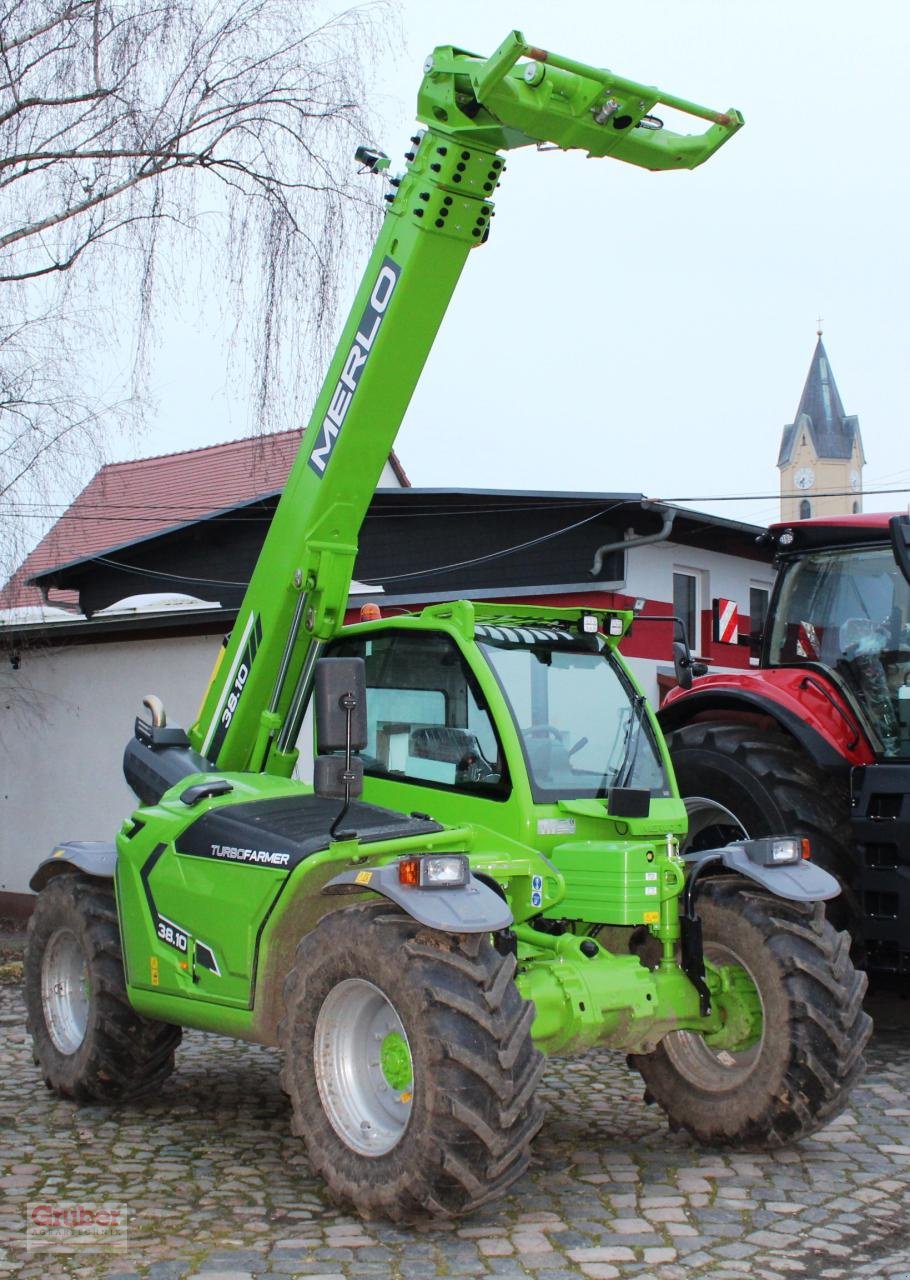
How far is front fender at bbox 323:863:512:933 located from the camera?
5.00 meters

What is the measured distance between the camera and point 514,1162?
4.90 meters

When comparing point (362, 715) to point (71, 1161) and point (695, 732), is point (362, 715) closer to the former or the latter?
point (71, 1161)

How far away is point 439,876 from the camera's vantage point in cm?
517

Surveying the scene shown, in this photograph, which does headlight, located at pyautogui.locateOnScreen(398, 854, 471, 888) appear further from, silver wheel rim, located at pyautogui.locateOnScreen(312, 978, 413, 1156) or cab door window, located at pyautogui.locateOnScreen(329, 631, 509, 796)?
cab door window, located at pyautogui.locateOnScreen(329, 631, 509, 796)

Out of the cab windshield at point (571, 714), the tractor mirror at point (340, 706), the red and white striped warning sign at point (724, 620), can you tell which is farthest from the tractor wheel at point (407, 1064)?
the red and white striped warning sign at point (724, 620)

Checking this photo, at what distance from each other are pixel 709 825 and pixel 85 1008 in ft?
11.0

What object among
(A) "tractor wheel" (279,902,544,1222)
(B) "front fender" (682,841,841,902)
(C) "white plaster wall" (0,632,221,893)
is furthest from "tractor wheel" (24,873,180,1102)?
(C) "white plaster wall" (0,632,221,893)

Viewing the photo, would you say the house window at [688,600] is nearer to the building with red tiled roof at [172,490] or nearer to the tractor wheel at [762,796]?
the building with red tiled roof at [172,490]

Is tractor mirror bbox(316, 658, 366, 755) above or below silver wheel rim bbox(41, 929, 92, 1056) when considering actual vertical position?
above

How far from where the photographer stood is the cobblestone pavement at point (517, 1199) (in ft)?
15.3

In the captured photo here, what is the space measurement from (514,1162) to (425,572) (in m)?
15.4

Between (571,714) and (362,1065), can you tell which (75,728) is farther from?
(362,1065)

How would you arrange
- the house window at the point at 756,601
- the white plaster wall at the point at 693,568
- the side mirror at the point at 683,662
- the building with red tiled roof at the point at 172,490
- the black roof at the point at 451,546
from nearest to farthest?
the side mirror at the point at 683,662, the black roof at the point at 451,546, the white plaster wall at the point at 693,568, the house window at the point at 756,601, the building with red tiled roof at the point at 172,490

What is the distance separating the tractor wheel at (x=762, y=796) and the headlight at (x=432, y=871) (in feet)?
Result: 8.77
